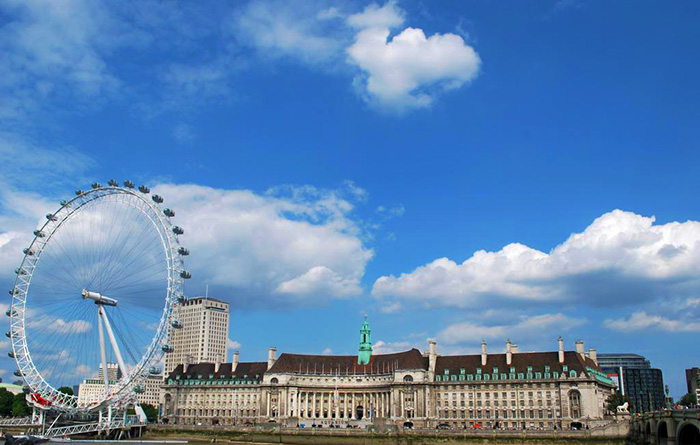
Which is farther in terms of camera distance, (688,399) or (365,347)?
(688,399)

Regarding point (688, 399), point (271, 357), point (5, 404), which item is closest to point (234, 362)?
point (271, 357)

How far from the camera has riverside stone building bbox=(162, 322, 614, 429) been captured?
11088 cm

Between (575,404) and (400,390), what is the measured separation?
31.4 meters

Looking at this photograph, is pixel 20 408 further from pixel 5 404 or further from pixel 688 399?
pixel 688 399

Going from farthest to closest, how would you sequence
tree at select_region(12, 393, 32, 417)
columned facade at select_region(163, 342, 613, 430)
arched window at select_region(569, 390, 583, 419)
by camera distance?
tree at select_region(12, 393, 32, 417), columned facade at select_region(163, 342, 613, 430), arched window at select_region(569, 390, 583, 419)

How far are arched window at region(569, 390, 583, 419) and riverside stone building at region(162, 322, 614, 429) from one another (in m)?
0.15

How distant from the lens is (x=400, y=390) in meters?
124

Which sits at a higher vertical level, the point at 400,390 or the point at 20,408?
the point at 400,390

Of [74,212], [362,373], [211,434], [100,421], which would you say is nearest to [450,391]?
[362,373]

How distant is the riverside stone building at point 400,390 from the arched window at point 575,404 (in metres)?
0.15

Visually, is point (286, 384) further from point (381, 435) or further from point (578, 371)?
point (578, 371)

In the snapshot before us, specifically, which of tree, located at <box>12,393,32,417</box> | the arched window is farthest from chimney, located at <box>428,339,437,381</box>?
tree, located at <box>12,393,32,417</box>

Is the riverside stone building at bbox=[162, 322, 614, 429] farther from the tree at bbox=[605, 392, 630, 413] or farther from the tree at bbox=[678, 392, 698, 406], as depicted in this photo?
the tree at bbox=[678, 392, 698, 406]

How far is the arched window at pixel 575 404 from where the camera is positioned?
108000 mm
